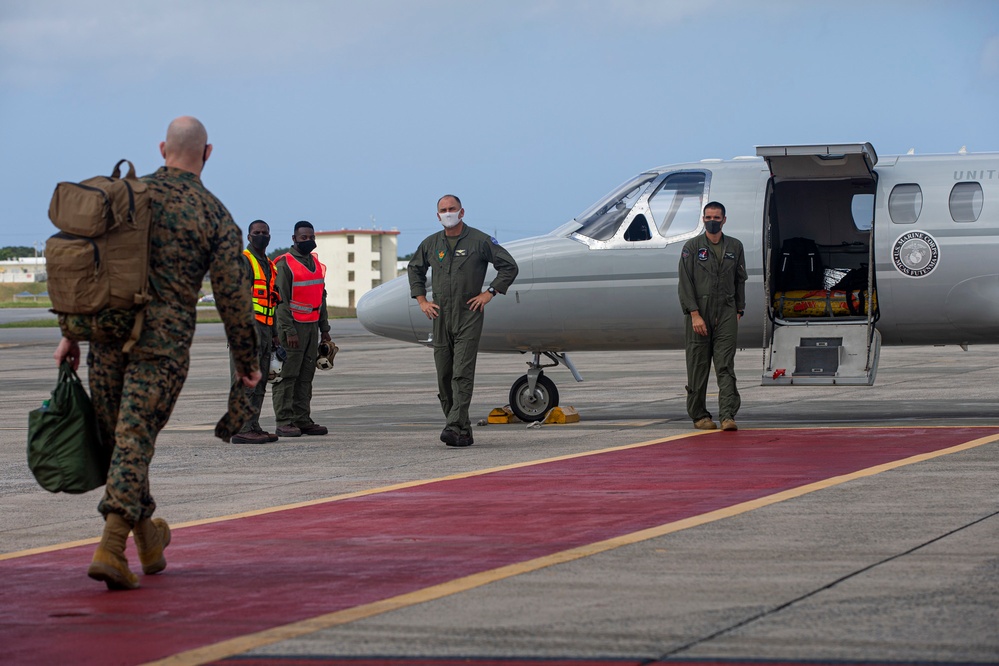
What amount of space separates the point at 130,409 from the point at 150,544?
2.12ft

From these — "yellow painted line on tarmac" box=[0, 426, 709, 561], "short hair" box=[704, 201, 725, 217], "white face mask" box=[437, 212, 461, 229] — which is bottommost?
"yellow painted line on tarmac" box=[0, 426, 709, 561]

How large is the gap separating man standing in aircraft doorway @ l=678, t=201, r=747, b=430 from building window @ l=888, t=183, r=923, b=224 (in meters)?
1.94

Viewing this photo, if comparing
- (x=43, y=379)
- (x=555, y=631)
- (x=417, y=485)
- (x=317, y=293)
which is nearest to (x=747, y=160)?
(x=317, y=293)

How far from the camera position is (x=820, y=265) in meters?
15.2

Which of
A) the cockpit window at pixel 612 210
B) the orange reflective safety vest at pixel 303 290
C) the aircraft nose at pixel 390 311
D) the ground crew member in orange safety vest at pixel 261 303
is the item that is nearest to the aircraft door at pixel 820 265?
the cockpit window at pixel 612 210

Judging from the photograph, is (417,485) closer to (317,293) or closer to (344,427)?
(317,293)

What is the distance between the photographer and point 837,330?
13.6 metres

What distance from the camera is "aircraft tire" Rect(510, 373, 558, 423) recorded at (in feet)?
46.0

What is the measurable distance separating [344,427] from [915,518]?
8501 mm

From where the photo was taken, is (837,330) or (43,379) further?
(43,379)

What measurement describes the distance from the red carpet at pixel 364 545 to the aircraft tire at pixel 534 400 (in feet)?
10.2

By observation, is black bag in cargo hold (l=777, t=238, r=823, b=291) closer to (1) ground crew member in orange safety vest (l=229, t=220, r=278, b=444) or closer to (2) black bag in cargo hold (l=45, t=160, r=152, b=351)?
(1) ground crew member in orange safety vest (l=229, t=220, r=278, b=444)

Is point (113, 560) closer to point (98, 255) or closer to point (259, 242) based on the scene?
point (98, 255)

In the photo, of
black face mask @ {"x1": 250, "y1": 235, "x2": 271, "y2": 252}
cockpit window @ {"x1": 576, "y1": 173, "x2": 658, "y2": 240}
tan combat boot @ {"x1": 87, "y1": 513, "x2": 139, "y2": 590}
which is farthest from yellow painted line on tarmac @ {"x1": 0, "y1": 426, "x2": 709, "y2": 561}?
black face mask @ {"x1": 250, "y1": 235, "x2": 271, "y2": 252}
